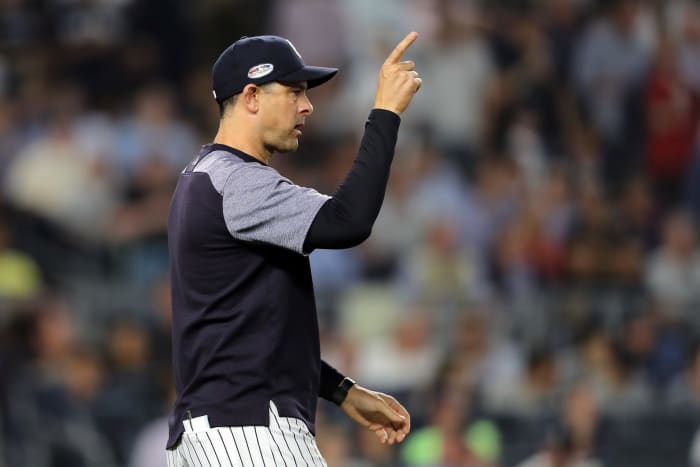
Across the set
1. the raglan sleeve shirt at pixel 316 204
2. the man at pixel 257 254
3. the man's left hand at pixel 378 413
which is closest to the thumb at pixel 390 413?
the man's left hand at pixel 378 413

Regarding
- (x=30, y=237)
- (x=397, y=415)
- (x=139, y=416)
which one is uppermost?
(x=397, y=415)

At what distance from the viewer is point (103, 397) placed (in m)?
8.78

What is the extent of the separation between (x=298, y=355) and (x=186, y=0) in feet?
26.6

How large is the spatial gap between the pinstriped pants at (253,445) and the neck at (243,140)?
69 cm

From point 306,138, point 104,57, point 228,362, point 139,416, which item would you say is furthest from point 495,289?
point 228,362

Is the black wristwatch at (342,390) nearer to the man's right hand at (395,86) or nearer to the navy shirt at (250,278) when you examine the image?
the navy shirt at (250,278)

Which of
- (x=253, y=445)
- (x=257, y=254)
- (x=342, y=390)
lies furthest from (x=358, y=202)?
(x=342, y=390)

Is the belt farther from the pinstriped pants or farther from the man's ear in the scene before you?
the man's ear

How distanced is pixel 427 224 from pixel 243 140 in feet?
20.7

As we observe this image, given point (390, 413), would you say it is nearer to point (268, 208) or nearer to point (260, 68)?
point (268, 208)

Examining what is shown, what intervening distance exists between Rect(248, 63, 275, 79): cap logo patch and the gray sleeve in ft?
0.90

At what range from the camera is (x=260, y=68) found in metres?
4.19

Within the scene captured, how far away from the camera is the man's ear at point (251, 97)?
13.8ft

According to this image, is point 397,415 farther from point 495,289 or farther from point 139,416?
point 495,289
